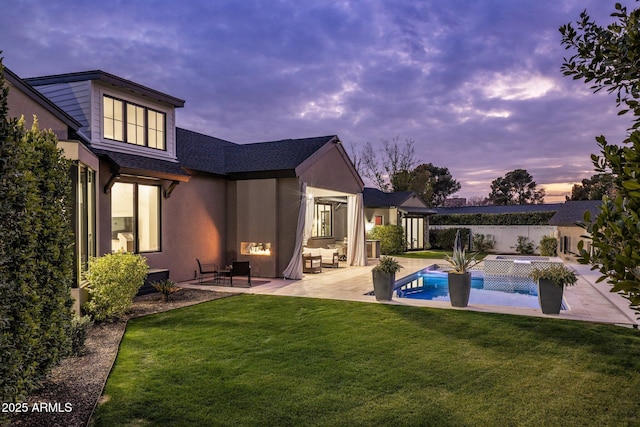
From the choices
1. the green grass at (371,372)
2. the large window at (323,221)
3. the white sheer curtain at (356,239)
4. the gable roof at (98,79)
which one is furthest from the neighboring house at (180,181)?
the green grass at (371,372)

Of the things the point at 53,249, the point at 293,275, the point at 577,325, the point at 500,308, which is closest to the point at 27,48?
the point at 293,275

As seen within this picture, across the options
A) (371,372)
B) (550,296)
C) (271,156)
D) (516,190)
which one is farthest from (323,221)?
(516,190)

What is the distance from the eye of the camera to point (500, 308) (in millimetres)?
9789

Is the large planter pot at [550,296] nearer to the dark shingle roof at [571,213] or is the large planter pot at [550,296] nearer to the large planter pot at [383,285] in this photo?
the large planter pot at [383,285]

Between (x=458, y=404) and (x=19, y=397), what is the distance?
4553mm

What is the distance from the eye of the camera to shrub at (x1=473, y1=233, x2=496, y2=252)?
2839 cm

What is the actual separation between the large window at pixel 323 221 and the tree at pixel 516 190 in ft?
119

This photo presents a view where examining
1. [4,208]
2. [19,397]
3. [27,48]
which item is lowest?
[19,397]

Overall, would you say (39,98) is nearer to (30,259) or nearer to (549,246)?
(30,259)

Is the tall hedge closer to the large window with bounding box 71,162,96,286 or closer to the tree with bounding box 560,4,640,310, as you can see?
the large window with bounding box 71,162,96,286

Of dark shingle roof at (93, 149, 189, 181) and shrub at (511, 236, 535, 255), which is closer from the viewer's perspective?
dark shingle roof at (93, 149, 189, 181)

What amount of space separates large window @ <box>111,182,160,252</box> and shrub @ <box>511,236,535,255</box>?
23451 mm

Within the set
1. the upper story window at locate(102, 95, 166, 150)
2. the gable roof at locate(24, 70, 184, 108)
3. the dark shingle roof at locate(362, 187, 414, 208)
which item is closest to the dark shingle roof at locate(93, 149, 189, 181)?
the upper story window at locate(102, 95, 166, 150)

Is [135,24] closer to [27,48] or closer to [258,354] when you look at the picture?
[27,48]
